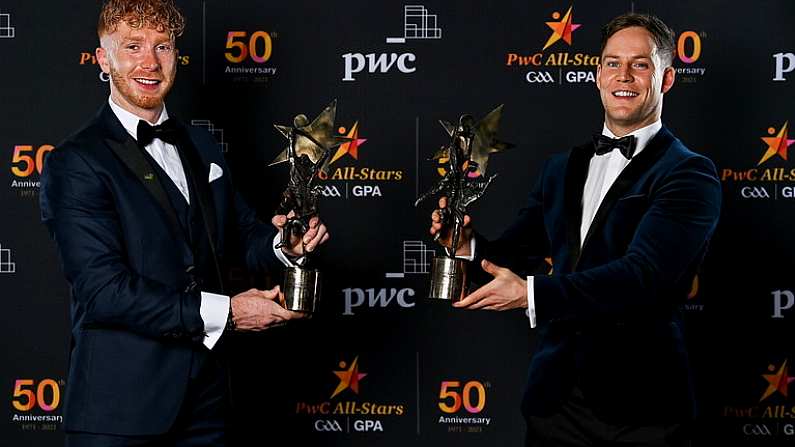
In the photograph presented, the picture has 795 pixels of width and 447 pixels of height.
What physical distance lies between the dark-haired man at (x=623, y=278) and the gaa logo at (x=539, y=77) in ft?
4.34

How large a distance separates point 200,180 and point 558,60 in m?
1.90

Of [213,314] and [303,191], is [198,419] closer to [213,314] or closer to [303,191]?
[213,314]

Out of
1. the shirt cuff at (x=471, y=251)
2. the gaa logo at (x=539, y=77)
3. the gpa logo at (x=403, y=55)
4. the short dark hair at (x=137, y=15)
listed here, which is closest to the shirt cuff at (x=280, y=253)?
the shirt cuff at (x=471, y=251)

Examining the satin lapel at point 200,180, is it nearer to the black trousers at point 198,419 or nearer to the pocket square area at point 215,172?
the pocket square area at point 215,172

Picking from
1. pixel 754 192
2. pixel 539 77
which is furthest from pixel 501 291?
pixel 754 192

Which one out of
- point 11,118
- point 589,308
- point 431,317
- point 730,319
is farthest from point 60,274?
point 730,319

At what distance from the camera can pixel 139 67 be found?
2.56 meters

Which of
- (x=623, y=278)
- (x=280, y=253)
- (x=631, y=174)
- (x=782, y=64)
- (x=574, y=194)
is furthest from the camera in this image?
(x=782, y=64)

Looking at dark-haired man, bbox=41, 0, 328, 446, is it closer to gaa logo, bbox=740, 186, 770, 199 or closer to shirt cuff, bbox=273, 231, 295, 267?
shirt cuff, bbox=273, 231, 295, 267

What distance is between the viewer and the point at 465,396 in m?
4.06

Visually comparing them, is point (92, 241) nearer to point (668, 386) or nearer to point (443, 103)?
point (668, 386)

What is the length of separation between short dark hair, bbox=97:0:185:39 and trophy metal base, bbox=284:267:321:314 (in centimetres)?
73

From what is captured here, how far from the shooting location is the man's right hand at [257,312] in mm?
2508

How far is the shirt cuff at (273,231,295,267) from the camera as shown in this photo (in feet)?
8.86
